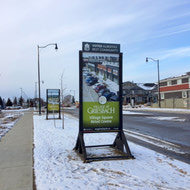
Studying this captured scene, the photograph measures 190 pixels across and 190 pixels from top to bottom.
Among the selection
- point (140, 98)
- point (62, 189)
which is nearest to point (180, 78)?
point (140, 98)

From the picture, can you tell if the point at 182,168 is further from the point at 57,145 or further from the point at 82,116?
the point at 57,145

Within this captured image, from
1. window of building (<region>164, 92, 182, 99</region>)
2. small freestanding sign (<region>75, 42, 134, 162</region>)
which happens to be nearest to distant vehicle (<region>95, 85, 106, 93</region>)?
small freestanding sign (<region>75, 42, 134, 162</region>)

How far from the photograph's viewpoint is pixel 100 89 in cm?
703

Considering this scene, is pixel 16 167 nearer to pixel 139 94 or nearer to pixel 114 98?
pixel 114 98

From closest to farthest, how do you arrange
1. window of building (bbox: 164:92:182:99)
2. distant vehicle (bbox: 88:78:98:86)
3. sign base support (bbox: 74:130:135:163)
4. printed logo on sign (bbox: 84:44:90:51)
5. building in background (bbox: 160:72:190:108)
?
sign base support (bbox: 74:130:135:163) → printed logo on sign (bbox: 84:44:90:51) → distant vehicle (bbox: 88:78:98:86) → building in background (bbox: 160:72:190:108) → window of building (bbox: 164:92:182:99)

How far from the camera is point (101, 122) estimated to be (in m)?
6.98

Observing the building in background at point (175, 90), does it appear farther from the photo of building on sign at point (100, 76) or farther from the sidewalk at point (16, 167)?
the sidewalk at point (16, 167)

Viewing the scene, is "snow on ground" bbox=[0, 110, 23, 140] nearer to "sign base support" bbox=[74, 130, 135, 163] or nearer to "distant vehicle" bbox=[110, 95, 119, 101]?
"sign base support" bbox=[74, 130, 135, 163]

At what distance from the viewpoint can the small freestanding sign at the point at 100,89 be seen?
6875 mm

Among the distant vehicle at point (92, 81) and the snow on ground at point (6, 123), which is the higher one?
the distant vehicle at point (92, 81)

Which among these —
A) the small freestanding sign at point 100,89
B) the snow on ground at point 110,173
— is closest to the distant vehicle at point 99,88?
the small freestanding sign at point 100,89

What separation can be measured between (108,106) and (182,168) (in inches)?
104

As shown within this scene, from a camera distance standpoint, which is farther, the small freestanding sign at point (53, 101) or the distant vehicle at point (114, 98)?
the small freestanding sign at point (53, 101)

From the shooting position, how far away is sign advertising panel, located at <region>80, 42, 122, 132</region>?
689 cm
